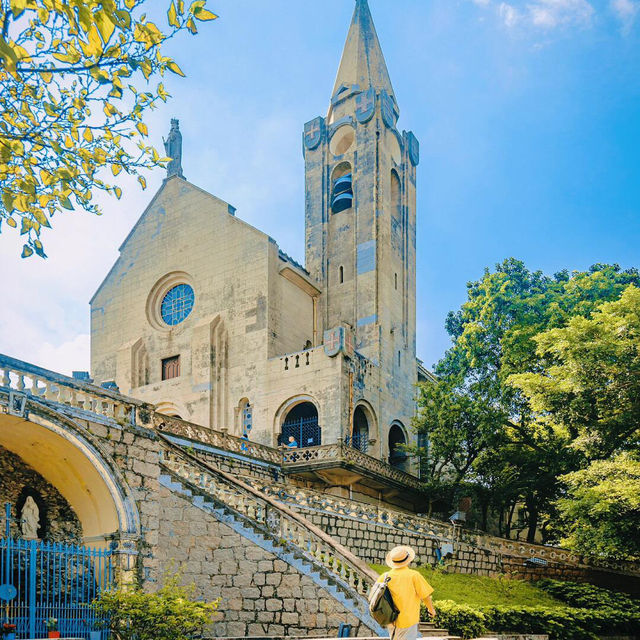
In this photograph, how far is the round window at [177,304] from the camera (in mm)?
34438

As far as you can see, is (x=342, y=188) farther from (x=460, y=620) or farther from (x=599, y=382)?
(x=460, y=620)

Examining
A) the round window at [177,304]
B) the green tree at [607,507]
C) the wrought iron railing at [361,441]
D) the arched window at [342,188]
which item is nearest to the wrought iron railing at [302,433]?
the wrought iron railing at [361,441]

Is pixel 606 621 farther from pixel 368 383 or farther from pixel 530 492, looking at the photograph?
pixel 368 383

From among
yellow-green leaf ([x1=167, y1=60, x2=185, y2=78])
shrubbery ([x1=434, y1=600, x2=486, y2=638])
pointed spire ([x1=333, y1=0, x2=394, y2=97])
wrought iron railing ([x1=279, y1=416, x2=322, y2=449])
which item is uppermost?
pointed spire ([x1=333, y1=0, x2=394, y2=97])

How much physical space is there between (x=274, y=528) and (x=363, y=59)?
31734 mm

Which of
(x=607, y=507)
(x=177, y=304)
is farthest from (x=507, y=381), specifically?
(x=177, y=304)

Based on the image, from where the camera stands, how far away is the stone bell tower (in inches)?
1359

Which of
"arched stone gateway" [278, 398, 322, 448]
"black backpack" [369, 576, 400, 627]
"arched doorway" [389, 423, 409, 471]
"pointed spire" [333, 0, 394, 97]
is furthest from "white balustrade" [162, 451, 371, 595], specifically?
"pointed spire" [333, 0, 394, 97]

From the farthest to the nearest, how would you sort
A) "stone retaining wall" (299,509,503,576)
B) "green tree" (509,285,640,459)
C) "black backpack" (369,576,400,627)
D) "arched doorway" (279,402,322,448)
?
1. "arched doorway" (279,402,322,448)
2. "green tree" (509,285,640,459)
3. "stone retaining wall" (299,509,503,576)
4. "black backpack" (369,576,400,627)

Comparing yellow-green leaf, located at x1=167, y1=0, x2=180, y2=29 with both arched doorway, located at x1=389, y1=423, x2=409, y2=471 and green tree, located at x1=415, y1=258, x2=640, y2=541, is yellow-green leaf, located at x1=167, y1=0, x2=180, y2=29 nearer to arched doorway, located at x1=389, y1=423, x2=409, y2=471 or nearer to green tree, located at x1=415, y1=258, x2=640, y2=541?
green tree, located at x1=415, y1=258, x2=640, y2=541

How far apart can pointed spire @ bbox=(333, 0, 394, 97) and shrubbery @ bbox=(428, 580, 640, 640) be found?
2624cm

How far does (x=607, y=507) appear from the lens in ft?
68.3

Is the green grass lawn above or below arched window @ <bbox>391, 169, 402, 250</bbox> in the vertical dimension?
below

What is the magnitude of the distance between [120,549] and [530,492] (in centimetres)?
1802
